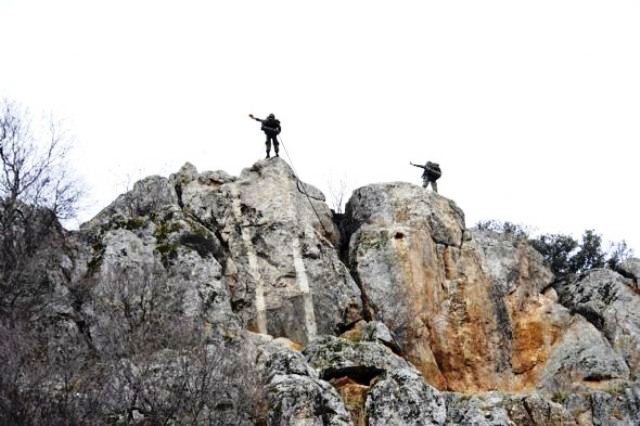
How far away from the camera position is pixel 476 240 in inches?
1439

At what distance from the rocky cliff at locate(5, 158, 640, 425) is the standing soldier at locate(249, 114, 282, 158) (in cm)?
107

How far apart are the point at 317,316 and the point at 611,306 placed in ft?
40.3

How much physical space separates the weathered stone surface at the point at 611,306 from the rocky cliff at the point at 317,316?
75 millimetres

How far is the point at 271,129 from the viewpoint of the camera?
3612cm

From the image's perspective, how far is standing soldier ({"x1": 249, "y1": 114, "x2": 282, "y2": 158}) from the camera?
119ft

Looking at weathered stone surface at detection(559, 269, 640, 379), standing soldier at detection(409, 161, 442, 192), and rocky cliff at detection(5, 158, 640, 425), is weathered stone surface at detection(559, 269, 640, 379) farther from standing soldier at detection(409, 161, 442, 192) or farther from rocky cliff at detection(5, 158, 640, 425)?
standing soldier at detection(409, 161, 442, 192)

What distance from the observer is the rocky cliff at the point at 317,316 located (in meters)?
22.9

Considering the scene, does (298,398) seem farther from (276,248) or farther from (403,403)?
(276,248)

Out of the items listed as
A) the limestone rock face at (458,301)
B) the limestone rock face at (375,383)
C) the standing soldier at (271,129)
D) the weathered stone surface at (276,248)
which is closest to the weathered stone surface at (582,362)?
the limestone rock face at (458,301)

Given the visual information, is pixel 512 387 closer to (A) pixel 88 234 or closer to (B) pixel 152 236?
(B) pixel 152 236

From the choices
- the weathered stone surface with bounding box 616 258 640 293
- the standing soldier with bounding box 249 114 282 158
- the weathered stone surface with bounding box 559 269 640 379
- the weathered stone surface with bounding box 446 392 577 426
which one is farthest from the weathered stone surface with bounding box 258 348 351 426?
the weathered stone surface with bounding box 616 258 640 293

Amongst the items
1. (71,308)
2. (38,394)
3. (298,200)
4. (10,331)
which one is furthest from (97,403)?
(298,200)

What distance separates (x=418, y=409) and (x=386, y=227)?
11.1 meters

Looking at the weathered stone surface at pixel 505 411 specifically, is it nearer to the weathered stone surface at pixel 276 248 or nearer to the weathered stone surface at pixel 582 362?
the weathered stone surface at pixel 582 362
